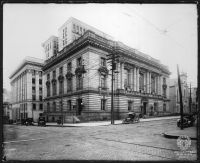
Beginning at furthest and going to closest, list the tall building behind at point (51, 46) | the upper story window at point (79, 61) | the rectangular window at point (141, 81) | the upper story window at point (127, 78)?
the tall building behind at point (51, 46) < the rectangular window at point (141, 81) < the upper story window at point (79, 61) < the upper story window at point (127, 78)

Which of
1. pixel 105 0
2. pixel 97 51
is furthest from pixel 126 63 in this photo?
pixel 105 0

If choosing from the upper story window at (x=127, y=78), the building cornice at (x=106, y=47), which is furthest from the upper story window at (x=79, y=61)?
the upper story window at (x=127, y=78)

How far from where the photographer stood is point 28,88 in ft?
191

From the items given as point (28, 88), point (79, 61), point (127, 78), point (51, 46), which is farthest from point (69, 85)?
point (28, 88)

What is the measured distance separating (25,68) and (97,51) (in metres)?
34.3

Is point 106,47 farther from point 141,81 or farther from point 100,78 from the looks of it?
point 141,81

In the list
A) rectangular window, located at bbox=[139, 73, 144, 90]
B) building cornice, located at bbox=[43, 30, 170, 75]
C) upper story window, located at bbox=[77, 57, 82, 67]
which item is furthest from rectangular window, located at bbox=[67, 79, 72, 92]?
rectangular window, located at bbox=[139, 73, 144, 90]

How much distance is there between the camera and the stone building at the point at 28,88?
5622 centimetres

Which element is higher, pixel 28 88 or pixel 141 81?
pixel 141 81

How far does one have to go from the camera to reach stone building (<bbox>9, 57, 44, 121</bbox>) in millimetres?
56219

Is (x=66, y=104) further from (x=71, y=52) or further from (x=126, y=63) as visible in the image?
(x=126, y=63)

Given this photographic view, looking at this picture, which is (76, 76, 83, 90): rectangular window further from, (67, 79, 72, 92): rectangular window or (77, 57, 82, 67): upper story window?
Result: (67, 79, 72, 92): rectangular window

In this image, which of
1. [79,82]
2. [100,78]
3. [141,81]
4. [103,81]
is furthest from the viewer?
[141,81]

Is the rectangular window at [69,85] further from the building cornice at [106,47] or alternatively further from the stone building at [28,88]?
the stone building at [28,88]
